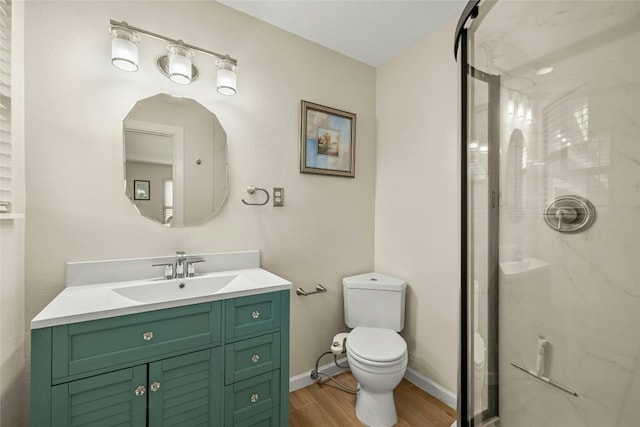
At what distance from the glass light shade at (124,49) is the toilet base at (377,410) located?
210 centimetres

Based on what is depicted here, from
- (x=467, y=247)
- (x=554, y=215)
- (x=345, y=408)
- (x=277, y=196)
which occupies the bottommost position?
(x=345, y=408)

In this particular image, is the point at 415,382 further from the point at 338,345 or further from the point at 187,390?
the point at 187,390

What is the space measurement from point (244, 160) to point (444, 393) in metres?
1.94

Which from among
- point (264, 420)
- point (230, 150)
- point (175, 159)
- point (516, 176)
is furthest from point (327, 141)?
point (264, 420)

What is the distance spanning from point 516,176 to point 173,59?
5.26ft

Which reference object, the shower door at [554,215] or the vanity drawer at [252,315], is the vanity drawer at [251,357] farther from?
the shower door at [554,215]

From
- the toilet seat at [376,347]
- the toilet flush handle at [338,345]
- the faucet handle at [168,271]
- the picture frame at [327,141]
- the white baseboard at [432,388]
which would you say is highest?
the picture frame at [327,141]

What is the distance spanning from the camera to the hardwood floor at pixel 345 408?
158cm

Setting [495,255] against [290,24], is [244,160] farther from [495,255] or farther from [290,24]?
[495,255]

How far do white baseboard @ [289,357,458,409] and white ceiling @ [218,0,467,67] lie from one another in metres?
2.24

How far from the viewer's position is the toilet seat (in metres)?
1.48

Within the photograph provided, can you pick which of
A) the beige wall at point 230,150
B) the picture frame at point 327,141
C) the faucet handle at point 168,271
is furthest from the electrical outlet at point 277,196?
the faucet handle at point 168,271

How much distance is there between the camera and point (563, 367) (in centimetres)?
90

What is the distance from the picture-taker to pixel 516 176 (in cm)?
93
